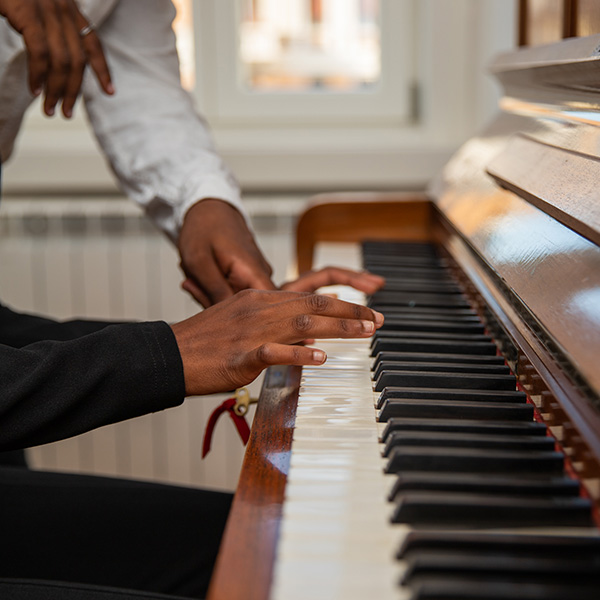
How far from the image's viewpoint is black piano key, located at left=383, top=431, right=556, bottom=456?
0.57 meters

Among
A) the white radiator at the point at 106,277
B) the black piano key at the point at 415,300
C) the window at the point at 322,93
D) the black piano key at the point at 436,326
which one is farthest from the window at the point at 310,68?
the black piano key at the point at 436,326

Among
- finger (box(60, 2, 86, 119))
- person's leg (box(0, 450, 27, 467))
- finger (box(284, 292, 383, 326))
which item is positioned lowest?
person's leg (box(0, 450, 27, 467))

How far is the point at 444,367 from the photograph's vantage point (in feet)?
2.45

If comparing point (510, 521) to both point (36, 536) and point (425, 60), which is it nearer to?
point (36, 536)

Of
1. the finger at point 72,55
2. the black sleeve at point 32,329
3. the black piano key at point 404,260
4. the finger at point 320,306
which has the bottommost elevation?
the black sleeve at point 32,329

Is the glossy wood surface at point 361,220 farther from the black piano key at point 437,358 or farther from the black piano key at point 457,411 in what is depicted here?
the black piano key at point 457,411

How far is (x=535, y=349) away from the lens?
0.67 metres

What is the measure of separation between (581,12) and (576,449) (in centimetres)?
77

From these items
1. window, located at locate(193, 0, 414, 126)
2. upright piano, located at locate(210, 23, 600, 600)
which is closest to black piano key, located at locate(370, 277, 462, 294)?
upright piano, located at locate(210, 23, 600, 600)

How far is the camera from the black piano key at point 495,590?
0.40m

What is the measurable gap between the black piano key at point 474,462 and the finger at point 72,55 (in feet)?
2.30

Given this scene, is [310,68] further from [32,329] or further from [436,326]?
[436,326]

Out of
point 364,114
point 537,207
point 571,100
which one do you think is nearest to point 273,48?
point 364,114

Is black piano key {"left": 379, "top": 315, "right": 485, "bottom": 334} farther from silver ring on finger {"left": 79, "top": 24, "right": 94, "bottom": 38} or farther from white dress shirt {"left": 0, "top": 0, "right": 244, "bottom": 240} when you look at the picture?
silver ring on finger {"left": 79, "top": 24, "right": 94, "bottom": 38}
